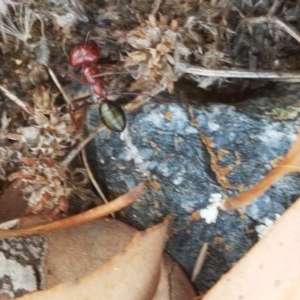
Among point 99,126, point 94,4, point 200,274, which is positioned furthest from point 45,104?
point 200,274

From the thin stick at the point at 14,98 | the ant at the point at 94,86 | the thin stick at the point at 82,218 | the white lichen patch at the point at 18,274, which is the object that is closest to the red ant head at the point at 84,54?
the ant at the point at 94,86

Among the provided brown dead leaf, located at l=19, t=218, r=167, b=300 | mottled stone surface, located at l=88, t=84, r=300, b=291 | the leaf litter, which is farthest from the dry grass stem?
brown dead leaf, located at l=19, t=218, r=167, b=300

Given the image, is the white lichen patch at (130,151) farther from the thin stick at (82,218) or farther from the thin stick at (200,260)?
the thin stick at (200,260)

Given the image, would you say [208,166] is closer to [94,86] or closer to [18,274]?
[94,86]

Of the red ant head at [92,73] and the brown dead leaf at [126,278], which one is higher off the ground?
the red ant head at [92,73]

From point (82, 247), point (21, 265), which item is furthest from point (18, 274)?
point (82, 247)

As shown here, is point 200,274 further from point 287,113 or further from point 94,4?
point 94,4
